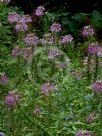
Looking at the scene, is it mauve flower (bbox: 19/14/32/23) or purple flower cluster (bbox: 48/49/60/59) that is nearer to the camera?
purple flower cluster (bbox: 48/49/60/59)

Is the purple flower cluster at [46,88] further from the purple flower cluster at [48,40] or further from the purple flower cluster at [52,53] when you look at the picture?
the purple flower cluster at [48,40]

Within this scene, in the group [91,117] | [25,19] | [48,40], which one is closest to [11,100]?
[91,117]

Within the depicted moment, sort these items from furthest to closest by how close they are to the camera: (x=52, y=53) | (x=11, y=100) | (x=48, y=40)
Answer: (x=48, y=40) → (x=52, y=53) → (x=11, y=100)

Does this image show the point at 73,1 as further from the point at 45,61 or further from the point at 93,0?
the point at 45,61

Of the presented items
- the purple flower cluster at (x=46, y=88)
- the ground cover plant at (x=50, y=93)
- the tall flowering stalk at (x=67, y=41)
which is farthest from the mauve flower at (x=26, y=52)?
the purple flower cluster at (x=46, y=88)

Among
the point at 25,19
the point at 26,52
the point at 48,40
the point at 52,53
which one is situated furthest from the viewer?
the point at 25,19

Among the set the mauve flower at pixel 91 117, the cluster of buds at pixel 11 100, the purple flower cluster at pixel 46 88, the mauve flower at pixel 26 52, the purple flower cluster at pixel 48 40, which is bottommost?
Result: the mauve flower at pixel 91 117

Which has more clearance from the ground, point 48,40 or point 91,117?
point 48,40

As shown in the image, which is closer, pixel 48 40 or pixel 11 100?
pixel 11 100

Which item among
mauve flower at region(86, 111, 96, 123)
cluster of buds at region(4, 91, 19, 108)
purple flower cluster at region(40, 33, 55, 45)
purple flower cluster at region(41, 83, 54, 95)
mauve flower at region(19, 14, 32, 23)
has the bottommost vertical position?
mauve flower at region(86, 111, 96, 123)

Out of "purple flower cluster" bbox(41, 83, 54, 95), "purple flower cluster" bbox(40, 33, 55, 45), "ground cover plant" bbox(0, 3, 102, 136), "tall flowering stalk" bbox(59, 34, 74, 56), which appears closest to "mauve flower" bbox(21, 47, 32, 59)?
"ground cover plant" bbox(0, 3, 102, 136)

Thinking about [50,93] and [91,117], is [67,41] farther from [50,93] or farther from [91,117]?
[91,117]

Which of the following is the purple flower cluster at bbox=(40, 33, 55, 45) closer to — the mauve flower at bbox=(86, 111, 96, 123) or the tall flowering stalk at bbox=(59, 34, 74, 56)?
Answer: the tall flowering stalk at bbox=(59, 34, 74, 56)

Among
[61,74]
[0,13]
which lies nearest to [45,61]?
[61,74]
